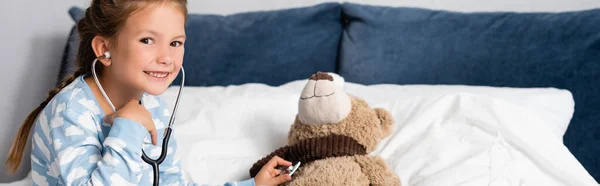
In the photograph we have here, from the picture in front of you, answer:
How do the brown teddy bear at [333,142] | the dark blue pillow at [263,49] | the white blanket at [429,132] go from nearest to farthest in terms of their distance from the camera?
1. the brown teddy bear at [333,142]
2. the white blanket at [429,132]
3. the dark blue pillow at [263,49]

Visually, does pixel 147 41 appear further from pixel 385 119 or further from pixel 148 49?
pixel 385 119

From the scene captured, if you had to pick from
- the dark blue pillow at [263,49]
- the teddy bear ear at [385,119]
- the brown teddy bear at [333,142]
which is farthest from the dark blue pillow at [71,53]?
the teddy bear ear at [385,119]

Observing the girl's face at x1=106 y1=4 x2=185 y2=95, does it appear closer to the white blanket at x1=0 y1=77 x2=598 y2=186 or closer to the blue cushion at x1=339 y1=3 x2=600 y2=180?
the white blanket at x1=0 y1=77 x2=598 y2=186

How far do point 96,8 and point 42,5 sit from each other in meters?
1.30

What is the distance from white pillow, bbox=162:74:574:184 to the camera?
5.15 feet

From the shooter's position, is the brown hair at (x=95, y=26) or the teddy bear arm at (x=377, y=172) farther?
the teddy bear arm at (x=377, y=172)

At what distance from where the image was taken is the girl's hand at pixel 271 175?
1393 millimetres

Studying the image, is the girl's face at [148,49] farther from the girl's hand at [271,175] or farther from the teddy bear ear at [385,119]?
the teddy bear ear at [385,119]

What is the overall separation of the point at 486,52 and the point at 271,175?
2.82 feet

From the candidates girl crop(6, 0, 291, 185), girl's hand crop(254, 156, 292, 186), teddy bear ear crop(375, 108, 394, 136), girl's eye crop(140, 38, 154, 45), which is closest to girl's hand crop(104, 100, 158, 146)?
girl crop(6, 0, 291, 185)

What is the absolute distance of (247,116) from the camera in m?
1.71

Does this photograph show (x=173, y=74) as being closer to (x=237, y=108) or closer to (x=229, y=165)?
(x=229, y=165)

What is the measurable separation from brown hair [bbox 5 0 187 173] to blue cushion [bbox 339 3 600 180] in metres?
0.89

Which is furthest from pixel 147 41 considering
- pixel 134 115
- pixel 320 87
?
pixel 320 87
